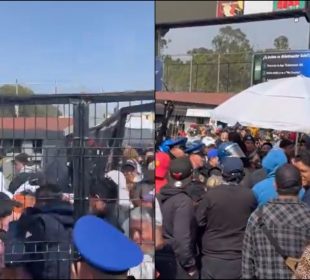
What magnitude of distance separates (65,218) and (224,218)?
2.40 meters

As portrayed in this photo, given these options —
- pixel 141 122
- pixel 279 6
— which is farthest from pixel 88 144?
pixel 279 6

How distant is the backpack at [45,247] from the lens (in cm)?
125

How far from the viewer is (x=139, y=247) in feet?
4.09

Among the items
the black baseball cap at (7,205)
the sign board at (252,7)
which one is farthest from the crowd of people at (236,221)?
the sign board at (252,7)

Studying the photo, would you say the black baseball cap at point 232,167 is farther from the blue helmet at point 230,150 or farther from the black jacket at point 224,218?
the blue helmet at point 230,150

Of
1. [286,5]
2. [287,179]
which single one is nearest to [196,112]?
[287,179]

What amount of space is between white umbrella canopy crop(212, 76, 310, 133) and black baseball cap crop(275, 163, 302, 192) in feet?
5.60

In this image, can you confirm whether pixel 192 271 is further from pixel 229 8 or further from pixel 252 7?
pixel 229 8

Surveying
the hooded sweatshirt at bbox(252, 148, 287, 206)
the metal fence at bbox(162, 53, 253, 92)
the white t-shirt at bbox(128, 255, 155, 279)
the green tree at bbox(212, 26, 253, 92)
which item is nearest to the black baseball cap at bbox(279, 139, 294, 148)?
the hooded sweatshirt at bbox(252, 148, 287, 206)

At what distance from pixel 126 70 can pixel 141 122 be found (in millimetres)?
164

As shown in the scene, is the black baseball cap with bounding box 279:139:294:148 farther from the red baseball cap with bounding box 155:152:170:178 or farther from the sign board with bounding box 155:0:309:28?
the sign board with bounding box 155:0:309:28

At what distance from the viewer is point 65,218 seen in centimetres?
125

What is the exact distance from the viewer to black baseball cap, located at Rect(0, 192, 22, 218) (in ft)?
4.29

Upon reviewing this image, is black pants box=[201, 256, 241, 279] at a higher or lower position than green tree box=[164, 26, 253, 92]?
lower
